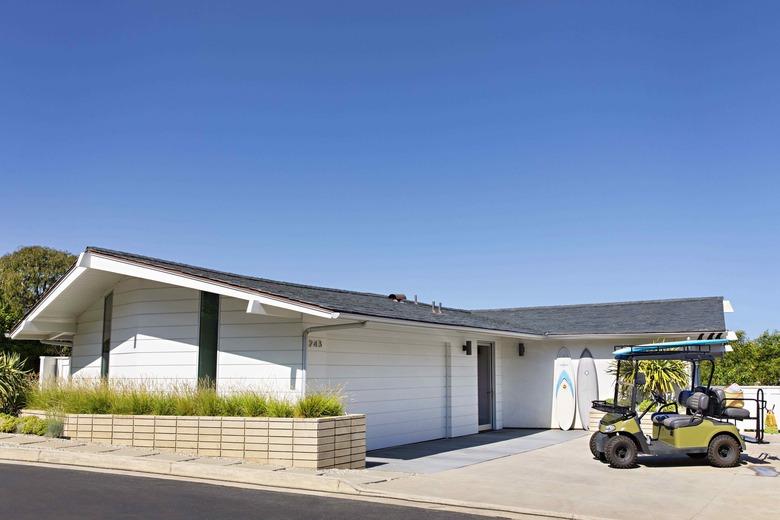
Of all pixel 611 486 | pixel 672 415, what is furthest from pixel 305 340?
pixel 672 415

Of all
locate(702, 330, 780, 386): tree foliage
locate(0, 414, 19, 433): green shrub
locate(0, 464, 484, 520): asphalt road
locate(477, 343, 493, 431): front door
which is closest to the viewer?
locate(0, 464, 484, 520): asphalt road

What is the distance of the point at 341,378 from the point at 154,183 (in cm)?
1070

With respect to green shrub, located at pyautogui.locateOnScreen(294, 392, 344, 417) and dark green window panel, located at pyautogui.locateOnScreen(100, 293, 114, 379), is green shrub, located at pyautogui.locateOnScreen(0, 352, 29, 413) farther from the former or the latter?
green shrub, located at pyautogui.locateOnScreen(294, 392, 344, 417)

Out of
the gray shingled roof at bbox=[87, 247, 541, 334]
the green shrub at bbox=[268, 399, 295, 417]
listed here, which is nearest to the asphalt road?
the green shrub at bbox=[268, 399, 295, 417]

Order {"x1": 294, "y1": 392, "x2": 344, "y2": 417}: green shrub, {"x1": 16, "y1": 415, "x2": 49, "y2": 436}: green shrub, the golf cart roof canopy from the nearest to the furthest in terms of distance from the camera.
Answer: {"x1": 294, "y1": 392, "x2": 344, "y2": 417}: green shrub, the golf cart roof canopy, {"x1": 16, "y1": 415, "x2": 49, "y2": 436}: green shrub

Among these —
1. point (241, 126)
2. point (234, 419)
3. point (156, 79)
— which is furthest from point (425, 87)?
point (234, 419)

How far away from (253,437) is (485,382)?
9.44 meters

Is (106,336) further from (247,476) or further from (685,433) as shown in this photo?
(685,433)

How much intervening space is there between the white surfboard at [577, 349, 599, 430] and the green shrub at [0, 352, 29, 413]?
1369 centimetres

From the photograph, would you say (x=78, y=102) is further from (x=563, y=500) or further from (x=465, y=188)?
(x=563, y=500)

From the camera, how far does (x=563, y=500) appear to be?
26.7 feet

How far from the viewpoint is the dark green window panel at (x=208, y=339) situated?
12.7 meters

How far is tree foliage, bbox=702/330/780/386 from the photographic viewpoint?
77.8 ft

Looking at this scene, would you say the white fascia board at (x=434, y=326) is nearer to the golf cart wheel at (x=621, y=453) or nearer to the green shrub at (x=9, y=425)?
the golf cart wheel at (x=621, y=453)
